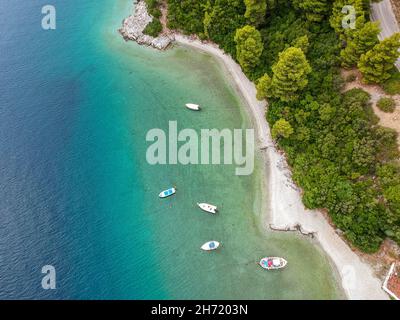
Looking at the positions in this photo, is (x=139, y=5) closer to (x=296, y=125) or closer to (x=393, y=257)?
(x=296, y=125)

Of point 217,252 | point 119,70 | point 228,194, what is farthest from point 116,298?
point 119,70

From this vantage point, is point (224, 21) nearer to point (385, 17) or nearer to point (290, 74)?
point (290, 74)

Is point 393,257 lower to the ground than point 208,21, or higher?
lower

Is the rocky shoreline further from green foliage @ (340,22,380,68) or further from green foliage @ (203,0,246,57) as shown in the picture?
green foliage @ (340,22,380,68)

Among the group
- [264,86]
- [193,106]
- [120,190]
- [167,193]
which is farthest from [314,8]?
[120,190]

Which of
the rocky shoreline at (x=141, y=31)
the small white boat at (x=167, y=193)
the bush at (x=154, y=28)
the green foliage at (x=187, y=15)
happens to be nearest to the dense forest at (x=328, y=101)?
the green foliage at (x=187, y=15)

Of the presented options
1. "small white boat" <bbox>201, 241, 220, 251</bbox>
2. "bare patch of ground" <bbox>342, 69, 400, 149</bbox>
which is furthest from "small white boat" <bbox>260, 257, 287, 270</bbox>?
"bare patch of ground" <bbox>342, 69, 400, 149</bbox>
